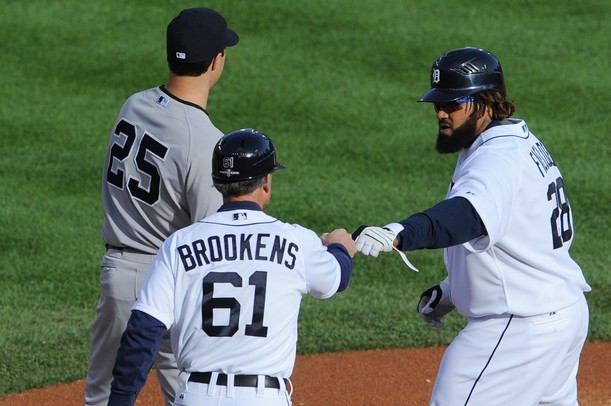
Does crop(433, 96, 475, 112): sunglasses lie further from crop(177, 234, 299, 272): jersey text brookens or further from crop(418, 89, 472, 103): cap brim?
crop(177, 234, 299, 272): jersey text brookens

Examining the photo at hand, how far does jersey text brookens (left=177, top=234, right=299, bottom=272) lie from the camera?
140 inches

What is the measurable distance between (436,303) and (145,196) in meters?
1.39

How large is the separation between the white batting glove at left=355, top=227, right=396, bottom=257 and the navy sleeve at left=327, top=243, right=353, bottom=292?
0.23 ft

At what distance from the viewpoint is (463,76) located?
4359 mm

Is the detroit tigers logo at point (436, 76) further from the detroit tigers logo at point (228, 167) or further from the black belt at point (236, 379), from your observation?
the black belt at point (236, 379)

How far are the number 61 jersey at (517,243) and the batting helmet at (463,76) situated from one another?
184 millimetres

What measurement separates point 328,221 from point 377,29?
18.9ft

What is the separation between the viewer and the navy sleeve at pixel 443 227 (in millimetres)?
3803

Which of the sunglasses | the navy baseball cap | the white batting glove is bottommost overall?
the white batting glove

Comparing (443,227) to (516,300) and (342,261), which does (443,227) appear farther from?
(516,300)

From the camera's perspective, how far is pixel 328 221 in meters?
9.53

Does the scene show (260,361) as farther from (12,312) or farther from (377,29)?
(377,29)

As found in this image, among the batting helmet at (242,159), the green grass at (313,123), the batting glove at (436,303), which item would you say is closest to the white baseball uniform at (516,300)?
the batting glove at (436,303)

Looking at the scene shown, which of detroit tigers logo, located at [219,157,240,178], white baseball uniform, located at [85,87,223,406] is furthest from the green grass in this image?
detroit tigers logo, located at [219,157,240,178]
